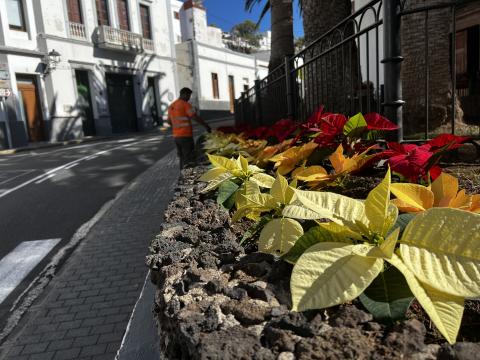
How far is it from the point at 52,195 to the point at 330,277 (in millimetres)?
7828

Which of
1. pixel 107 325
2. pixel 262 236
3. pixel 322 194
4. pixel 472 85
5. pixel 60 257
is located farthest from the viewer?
pixel 472 85

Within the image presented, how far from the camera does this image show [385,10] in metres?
2.37

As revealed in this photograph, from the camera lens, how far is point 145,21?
2998 centimetres

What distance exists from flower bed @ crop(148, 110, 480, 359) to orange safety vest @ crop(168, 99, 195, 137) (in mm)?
8293

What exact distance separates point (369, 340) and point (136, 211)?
215 inches

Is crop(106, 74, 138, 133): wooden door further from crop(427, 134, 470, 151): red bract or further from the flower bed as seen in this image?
the flower bed

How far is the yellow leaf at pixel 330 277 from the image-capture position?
82 centimetres

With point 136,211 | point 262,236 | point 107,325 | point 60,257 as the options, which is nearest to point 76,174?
point 136,211

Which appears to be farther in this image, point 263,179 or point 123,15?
point 123,15

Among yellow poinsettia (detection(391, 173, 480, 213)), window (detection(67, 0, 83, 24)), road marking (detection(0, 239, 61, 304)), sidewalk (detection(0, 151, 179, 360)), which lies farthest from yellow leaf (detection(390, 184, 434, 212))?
window (detection(67, 0, 83, 24))

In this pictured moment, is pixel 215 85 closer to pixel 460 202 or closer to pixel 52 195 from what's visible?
pixel 52 195

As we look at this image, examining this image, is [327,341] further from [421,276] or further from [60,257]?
[60,257]

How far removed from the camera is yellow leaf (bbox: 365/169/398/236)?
3.26 ft

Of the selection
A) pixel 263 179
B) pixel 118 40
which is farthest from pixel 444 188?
pixel 118 40
